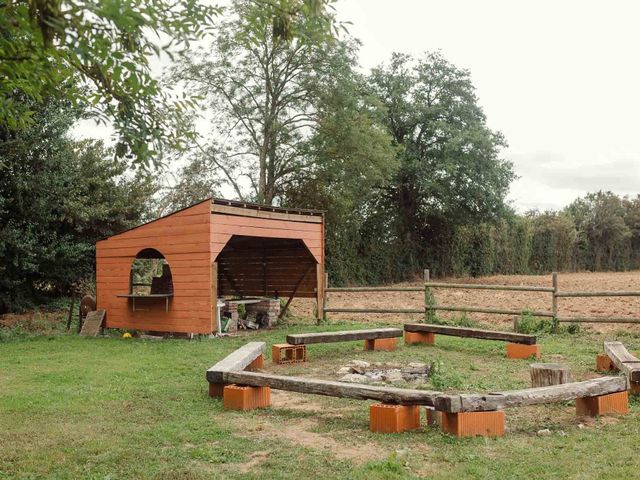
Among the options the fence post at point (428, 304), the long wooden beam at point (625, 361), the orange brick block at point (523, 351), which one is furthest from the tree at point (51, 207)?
the long wooden beam at point (625, 361)

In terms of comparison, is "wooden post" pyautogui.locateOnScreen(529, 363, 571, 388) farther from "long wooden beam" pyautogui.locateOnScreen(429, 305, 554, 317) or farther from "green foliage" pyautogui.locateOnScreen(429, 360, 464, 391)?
"long wooden beam" pyautogui.locateOnScreen(429, 305, 554, 317)

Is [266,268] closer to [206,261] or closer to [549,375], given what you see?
[206,261]

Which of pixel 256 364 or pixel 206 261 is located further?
pixel 206 261

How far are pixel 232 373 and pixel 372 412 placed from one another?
5.36ft

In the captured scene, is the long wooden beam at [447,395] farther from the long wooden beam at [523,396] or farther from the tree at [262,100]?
the tree at [262,100]

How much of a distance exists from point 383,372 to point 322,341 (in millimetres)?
1996

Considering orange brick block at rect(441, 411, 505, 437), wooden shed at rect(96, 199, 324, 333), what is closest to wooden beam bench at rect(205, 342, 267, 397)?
orange brick block at rect(441, 411, 505, 437)

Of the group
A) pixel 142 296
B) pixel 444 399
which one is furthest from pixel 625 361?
pixel 142 296

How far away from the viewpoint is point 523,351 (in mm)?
9414

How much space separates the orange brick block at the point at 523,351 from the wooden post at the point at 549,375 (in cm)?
310

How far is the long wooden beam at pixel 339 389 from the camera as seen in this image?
5078mm

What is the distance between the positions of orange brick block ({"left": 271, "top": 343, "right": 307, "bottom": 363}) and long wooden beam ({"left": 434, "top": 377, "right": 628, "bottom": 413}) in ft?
14.9

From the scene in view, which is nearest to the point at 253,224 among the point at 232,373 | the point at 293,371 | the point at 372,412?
the point at 293,371

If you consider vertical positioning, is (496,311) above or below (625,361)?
above
